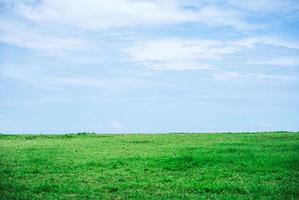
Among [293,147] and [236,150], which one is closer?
[236,150]

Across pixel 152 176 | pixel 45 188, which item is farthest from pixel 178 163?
pixel 45 188

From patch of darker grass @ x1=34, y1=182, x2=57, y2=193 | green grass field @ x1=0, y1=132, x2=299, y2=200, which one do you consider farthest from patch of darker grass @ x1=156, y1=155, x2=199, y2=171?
patch of darker grass @ x1=34, y1=182, x2=57, y2=193

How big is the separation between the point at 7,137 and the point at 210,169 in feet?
92.7

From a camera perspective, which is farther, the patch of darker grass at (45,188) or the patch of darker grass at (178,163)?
the patch of darker grass at (178,163)

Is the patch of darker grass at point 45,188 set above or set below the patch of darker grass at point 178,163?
below

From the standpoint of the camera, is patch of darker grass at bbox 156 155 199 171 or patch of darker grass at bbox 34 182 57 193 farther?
patch of darker grass at bbox 156 155 199 171

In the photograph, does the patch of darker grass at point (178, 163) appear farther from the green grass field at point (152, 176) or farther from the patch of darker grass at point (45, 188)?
the patch of darker grass at point (45, 188)

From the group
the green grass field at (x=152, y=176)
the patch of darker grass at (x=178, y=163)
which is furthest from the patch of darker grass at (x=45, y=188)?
the patch of darker grass at (x=178, y=163)

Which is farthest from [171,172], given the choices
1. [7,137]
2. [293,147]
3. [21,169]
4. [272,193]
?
[7,137]

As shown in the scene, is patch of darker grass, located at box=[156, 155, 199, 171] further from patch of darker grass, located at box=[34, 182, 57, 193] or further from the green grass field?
patch of darker grass, located at box=[34, 182, 57, 193]

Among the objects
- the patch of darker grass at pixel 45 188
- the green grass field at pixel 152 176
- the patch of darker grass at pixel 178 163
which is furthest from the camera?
the patch of darker grass at pixel 178 163

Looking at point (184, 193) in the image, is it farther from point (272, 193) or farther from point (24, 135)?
point (24, 135)

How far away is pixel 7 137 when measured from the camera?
137 feet

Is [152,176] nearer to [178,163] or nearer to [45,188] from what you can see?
A: [178,163]
